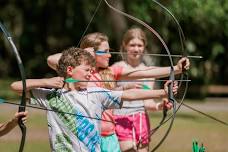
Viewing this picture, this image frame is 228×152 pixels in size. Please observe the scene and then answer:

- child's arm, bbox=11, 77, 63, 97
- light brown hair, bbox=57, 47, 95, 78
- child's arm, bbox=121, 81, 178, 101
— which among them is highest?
light brown hair, bbox=57, 47, 95, 78

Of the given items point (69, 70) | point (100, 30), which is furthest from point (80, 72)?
point (100, 30)

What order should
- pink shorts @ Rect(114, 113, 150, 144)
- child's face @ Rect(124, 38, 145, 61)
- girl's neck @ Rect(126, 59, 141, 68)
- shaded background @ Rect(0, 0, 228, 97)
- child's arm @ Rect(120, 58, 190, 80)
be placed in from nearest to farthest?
child's arm @ Rect(120, 58, 190, 80)
pink shorts @ Rect(114, 113, 150, 144)
child's face @ Rect(124, 38, 145, 61)
girl's neck @ Rect(126, 59, 141, 68)
shaded background @ Rect(0, 0, 228, 97)

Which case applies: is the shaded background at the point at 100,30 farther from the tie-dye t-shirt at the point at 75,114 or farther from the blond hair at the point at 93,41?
the tie-dye t-shirt at the point at 75,114

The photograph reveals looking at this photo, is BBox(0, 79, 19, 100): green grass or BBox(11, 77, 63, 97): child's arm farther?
BBox(0, 79, 19, 100): green grass

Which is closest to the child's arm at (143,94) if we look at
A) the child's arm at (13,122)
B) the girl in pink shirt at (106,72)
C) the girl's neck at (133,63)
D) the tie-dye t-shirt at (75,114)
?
the tie-dye t-shirt at (75,114)

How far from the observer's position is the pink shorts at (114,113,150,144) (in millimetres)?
7262

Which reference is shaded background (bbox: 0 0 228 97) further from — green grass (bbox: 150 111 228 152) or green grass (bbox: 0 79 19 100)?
green grass (bbox: 150 111 228 152)

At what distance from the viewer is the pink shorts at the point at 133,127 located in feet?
23.8

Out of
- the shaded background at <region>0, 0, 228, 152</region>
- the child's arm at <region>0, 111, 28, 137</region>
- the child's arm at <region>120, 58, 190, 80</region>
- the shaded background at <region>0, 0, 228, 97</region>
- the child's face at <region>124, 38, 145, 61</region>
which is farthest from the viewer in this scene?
the shaded background at <region>0, 0, 228, 97</region>

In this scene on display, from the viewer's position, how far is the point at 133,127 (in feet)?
24.0

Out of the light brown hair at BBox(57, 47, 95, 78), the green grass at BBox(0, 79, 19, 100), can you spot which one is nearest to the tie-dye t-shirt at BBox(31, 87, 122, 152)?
the light brown hair at BBox(57, 47, 95, 78)

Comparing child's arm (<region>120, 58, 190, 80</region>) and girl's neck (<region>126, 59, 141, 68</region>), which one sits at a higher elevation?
girl's neck (<region>126, 59, 141, 68</region>)

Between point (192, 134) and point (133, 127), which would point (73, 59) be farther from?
point (192, 134)

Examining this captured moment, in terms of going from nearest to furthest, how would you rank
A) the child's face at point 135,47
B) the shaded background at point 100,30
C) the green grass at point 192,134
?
the child's face at point 135,47, the green grass at point 192,134, the shaded background at point 100,30
